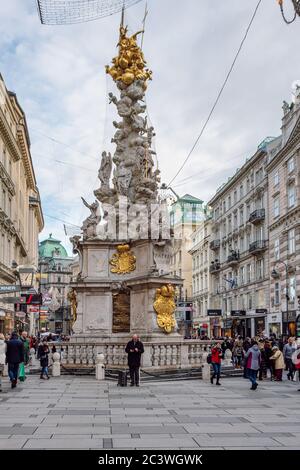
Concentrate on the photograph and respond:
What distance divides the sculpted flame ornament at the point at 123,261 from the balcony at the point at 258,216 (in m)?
34.0

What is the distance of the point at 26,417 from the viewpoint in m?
13.3

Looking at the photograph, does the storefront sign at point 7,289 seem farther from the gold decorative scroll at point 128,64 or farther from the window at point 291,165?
the window at point 291,165

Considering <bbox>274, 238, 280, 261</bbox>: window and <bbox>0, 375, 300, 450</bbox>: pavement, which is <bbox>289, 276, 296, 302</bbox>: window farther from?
<bbox>0, 375, 300, 450</bbox>: pavement

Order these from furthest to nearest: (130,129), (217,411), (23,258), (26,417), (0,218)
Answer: (23,258), (0,218), (130,129), (217,411), (26,417)

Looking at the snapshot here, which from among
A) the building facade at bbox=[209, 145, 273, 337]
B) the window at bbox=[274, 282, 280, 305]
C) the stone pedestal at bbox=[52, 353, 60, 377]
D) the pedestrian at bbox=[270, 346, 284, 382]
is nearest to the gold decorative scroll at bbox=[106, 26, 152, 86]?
the stone pedestal at bbox=[52, 353, 60, 377]

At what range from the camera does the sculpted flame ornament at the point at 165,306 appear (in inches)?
963

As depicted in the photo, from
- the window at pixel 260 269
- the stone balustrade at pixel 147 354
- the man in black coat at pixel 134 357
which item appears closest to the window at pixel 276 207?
the window at pixel 260 269

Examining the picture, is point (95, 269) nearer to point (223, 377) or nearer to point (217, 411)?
point (223, 377)

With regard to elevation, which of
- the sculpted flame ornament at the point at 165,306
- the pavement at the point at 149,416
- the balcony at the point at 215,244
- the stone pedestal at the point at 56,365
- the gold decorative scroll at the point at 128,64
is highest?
the gold decorative scroll at the point at 128,64

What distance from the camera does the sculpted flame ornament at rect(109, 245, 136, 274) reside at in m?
26.1

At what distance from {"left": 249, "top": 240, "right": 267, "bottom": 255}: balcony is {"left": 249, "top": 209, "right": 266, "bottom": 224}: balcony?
6.74 feet

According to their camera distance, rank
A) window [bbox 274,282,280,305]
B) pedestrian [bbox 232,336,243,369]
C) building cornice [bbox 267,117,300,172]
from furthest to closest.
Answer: window [bbox 274,282,280,305]
building cornice [bbox 267,117,300,172]
pedestrian [bbox 232,336,243,369]
